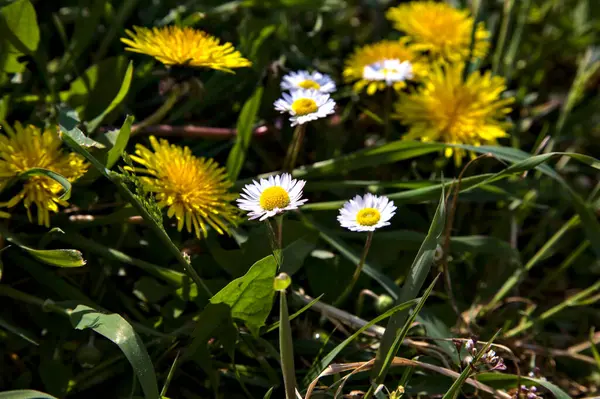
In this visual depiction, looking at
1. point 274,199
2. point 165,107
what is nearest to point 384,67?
point 165,107

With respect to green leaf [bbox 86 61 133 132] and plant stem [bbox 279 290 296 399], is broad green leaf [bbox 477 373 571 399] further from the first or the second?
green leaf [bbox 86 61 133 132]

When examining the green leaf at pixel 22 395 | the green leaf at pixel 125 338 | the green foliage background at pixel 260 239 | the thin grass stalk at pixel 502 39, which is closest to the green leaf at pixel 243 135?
the green foliage background at pixel 260 239

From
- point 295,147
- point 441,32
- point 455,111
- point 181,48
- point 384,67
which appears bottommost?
point 295,147

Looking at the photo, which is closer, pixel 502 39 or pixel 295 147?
pixel 295 147

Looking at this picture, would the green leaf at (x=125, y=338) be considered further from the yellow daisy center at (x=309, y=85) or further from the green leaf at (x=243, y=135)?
the yellow daisy center at (x=309, y=85)

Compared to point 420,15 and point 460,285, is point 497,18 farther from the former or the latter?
point 460,285

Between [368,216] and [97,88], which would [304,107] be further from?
[97,88]
